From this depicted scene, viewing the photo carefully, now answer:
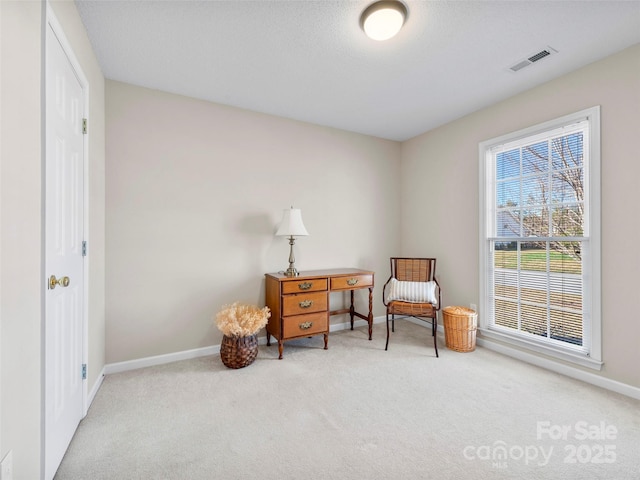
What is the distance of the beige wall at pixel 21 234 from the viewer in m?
1.00

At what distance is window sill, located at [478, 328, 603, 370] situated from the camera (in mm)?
2311

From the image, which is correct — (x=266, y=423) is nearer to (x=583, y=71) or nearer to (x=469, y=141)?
(x=469, y=141)

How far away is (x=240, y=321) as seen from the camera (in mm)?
2625

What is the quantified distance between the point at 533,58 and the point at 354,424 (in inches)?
116

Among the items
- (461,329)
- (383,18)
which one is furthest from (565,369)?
(383,18)

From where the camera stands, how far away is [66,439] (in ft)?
5.20

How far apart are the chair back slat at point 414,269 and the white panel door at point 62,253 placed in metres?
3.09

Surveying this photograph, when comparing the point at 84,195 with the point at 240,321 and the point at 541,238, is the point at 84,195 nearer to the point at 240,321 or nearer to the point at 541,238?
the point at 240,321

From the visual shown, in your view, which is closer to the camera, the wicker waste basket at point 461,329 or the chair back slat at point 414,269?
the wicker waste basket at point 461,329

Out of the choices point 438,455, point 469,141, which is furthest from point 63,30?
point 469,141

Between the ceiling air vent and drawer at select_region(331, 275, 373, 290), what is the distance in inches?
90.2

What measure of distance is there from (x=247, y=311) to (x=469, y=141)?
3.01 m

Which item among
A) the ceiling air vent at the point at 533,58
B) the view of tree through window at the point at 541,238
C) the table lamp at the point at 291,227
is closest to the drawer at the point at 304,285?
the table lamp at the point at 291,227

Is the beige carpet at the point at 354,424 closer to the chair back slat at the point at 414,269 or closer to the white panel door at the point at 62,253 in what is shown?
the white panel door at the point at 62,253
